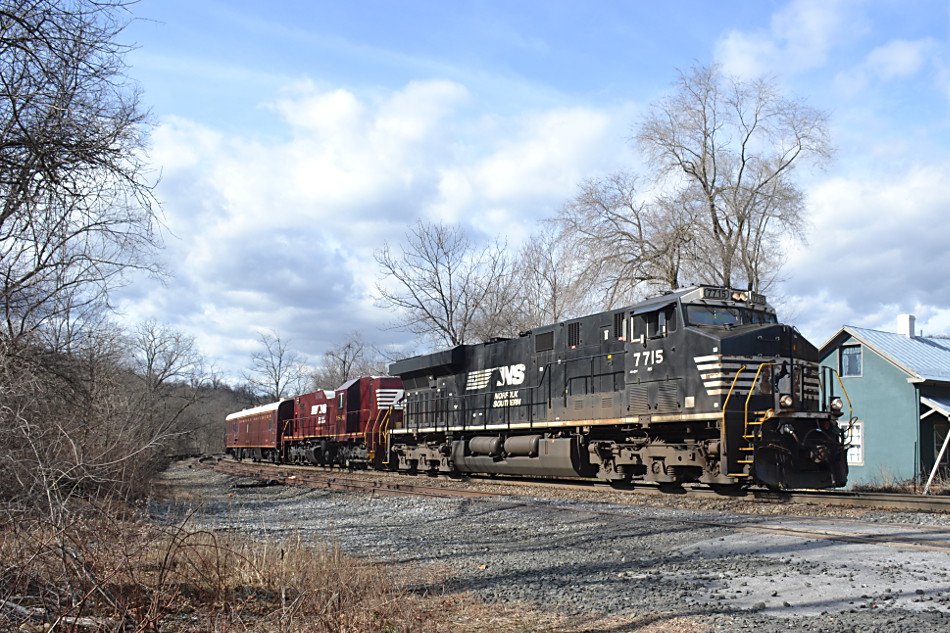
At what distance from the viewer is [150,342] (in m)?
37.5

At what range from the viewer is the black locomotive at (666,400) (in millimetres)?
12523

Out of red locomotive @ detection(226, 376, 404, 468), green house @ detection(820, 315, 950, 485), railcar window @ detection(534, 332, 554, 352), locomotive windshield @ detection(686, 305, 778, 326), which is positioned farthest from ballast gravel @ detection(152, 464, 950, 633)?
green house @ detection(820, 315, 950, 485)

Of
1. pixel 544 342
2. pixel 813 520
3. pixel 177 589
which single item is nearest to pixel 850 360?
pixel 544 342

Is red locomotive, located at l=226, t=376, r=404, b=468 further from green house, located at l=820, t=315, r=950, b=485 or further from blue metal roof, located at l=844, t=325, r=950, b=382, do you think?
blue metal roof, located at l=844, t=325, r=950, b=382

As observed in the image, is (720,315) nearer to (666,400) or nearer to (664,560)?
(666,400)

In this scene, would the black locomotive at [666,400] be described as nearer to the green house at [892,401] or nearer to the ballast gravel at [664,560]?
the ballast gravel at [664,560]

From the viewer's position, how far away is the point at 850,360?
93.9ft

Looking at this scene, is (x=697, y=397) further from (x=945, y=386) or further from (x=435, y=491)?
(x=945, y=386)

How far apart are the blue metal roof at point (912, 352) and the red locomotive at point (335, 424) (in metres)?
16.8

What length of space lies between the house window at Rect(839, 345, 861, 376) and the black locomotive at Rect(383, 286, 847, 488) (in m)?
14.8

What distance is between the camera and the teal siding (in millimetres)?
25797

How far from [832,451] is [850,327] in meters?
17.7

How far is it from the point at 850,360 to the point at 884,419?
8.77 ft

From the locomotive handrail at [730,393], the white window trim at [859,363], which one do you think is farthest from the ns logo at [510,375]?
the white window trim at [859,363]
